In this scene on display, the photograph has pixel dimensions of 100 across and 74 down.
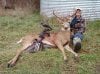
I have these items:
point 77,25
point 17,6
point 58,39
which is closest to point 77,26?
point 77,25

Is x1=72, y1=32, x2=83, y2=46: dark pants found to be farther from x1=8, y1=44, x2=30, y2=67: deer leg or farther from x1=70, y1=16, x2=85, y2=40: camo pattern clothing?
x1=8, y1=44, x2=30, y2=67: deer leg

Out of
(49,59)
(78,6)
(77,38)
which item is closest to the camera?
(49,59)

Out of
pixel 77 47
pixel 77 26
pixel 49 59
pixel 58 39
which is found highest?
pixel 77 26

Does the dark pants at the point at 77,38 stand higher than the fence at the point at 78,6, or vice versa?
the fence at the point at 78,6

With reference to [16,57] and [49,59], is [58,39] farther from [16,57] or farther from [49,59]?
[16,57]

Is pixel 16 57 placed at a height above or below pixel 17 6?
below

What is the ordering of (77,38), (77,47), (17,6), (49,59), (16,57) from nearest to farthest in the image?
(16,57)
(49,59)
(77,47)
(77,38)
(17,6)

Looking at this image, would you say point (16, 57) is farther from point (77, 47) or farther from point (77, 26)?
point (77, 26)

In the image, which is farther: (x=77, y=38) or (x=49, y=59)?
(x=77, y=38)

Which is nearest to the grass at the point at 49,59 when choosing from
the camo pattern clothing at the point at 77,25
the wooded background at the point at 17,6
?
the camo pattern clothing at the point at 77,25

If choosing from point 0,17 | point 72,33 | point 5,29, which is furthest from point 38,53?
point 0,17

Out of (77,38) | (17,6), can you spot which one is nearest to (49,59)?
(77,38)

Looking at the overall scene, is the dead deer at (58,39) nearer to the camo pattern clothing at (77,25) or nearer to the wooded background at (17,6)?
the camo pattern clothing at (77,25)

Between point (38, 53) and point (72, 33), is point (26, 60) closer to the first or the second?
point (38, 53)
